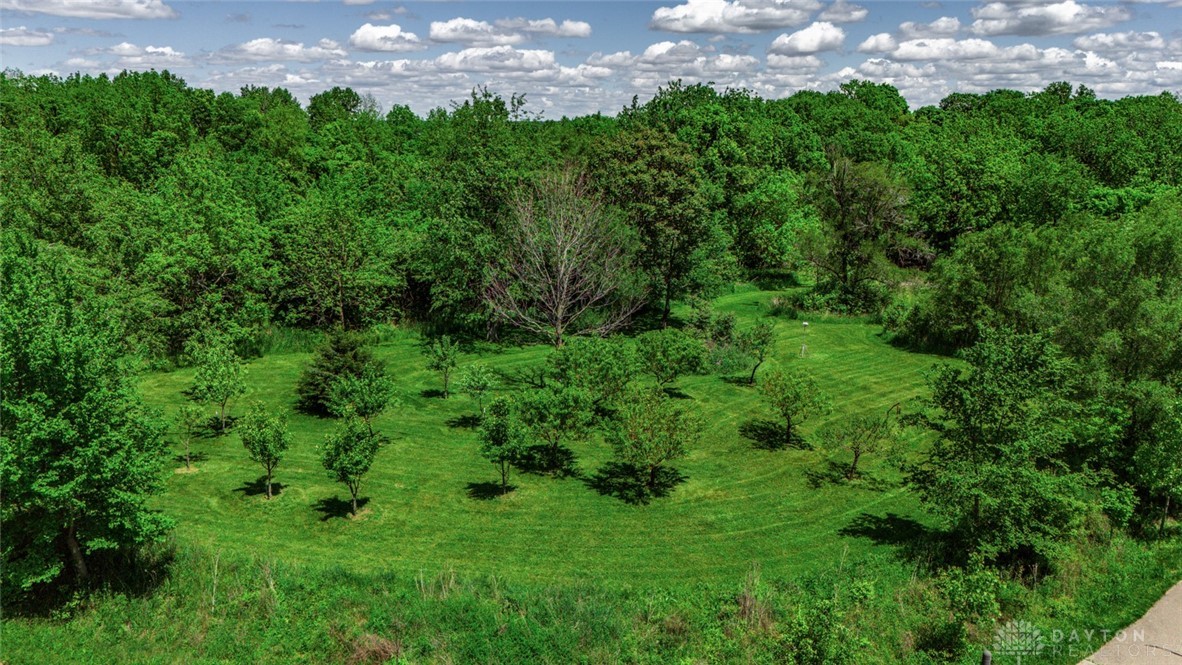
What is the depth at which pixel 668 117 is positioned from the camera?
63.1m

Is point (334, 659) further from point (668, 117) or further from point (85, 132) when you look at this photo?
point (85, 132)

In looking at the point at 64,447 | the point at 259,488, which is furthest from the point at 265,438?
the point at 64,447

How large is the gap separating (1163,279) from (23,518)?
125 ft

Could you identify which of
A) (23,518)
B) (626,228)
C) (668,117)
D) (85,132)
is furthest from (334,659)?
(85,132)

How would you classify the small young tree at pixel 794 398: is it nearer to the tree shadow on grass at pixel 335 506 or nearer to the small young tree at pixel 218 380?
the tree shadow on grass at pixel 335 506

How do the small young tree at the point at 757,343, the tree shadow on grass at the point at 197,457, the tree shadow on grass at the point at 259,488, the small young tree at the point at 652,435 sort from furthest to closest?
the small young tree at the point at 757,343 < the tree shadow on grass at the point at 197,457 < the small young tree at the point at 652,435 < the tree shadow on grass at the point at 259,488

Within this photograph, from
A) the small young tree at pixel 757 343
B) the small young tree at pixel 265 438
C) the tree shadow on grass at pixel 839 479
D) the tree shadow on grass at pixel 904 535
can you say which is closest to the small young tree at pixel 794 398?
the tree shadow on grass at pixel 839 479

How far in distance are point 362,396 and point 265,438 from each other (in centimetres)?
579

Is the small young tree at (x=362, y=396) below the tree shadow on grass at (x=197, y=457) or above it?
above

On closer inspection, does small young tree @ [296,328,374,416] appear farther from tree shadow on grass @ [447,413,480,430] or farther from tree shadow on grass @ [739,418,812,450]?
tree shadow on grass @ [739,418,812,450]

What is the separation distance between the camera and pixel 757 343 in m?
40.8

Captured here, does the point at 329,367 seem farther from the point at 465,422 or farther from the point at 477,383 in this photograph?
the point at 477,383

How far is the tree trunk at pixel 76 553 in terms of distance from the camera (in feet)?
64.7

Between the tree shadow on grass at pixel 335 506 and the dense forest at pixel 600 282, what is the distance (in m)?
1.12
